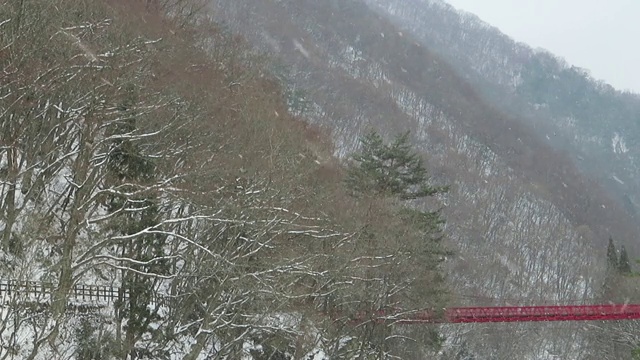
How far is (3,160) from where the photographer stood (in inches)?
620

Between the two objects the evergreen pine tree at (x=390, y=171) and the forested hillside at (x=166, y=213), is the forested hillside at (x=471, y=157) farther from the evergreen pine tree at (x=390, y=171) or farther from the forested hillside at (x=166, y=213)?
the forested hillside at (x=166, y=213)

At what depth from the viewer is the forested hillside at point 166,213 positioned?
42.0 ft

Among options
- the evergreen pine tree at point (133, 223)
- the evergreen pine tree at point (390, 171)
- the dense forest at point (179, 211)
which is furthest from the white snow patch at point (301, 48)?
the evergreen pine tree at point (133, 223)

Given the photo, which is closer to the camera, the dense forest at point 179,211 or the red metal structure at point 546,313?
the dense forest at point 179,211

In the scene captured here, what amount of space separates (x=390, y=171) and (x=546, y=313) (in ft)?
33.1

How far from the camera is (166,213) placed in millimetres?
15914

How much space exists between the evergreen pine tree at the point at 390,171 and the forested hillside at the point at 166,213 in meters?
2.38

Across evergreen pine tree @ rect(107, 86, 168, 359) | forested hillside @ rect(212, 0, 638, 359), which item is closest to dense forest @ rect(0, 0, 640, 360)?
evergreen pine tree @ rect(107, 86, 168, 359)

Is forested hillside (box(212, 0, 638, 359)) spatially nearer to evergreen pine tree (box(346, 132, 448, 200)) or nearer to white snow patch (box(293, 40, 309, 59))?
white snow patch (box(293, 40, 309, 59))

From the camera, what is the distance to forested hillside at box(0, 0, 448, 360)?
12.8 metres

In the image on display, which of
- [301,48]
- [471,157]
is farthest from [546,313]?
[471,157]

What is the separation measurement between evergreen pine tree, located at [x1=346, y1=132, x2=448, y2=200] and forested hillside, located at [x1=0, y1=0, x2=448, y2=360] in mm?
2385

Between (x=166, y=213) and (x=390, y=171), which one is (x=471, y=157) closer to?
(x=390, y=171)

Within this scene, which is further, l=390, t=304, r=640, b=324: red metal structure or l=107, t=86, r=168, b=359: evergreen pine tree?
l=390, t=304, r=640, b=324: red metal structure
